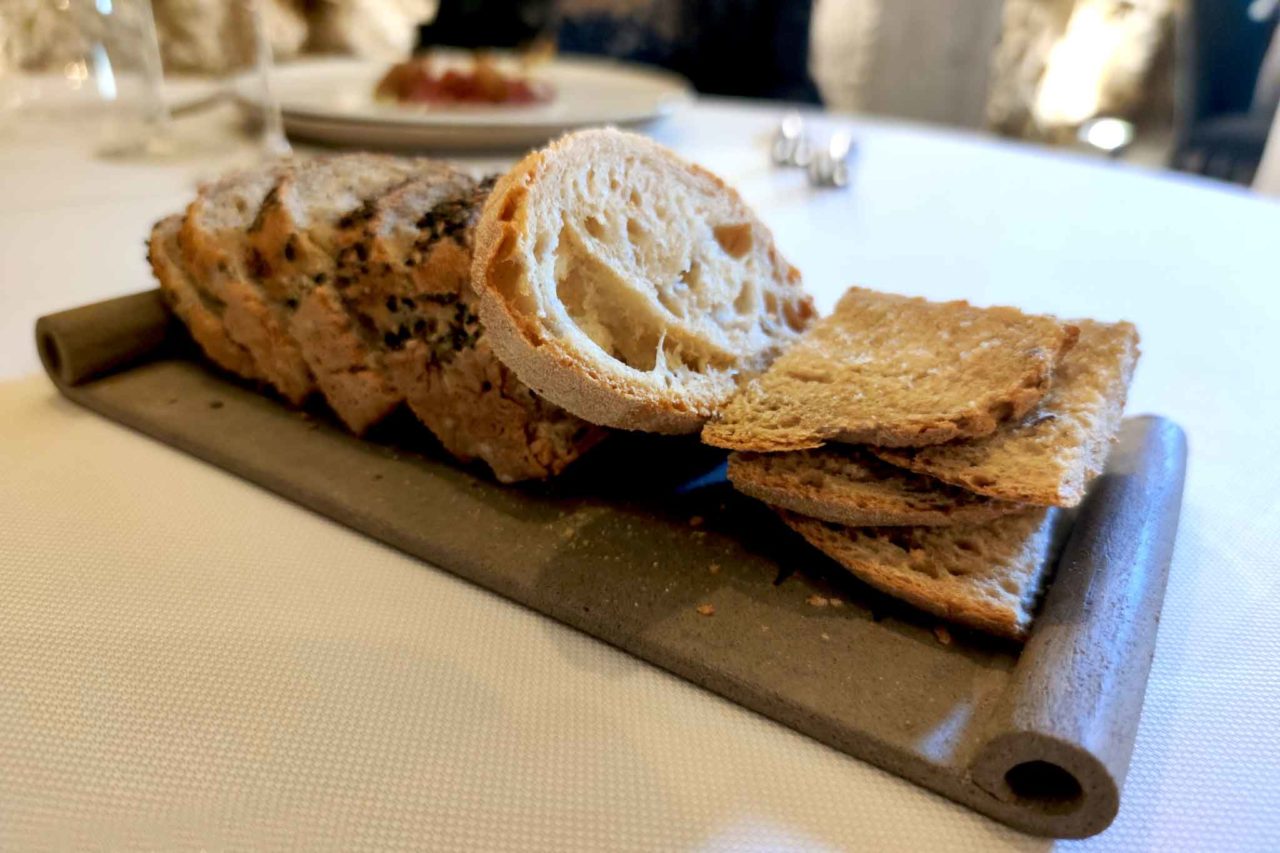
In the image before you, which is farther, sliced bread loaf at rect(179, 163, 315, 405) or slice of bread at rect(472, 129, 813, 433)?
sliced bread loaf at rect(179, 163, 315, 405)

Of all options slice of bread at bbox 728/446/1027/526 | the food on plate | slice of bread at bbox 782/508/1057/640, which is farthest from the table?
the food on plate

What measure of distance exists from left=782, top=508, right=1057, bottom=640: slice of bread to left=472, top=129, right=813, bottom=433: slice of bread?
0.28 meters

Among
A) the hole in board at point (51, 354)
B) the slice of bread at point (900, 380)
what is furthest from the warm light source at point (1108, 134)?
the hole in board at point (51, 354)

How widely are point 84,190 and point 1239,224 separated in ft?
11.6

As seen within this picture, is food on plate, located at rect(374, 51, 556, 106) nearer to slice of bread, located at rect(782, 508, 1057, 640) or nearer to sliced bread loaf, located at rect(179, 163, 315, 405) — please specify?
sliced bread loaf, located at rect(179, 163, 315, 405)

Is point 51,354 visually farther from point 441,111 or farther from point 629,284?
point 441,111

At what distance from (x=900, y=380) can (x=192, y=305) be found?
50.6 inches

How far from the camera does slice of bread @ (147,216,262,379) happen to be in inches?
63.4

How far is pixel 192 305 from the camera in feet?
5.39

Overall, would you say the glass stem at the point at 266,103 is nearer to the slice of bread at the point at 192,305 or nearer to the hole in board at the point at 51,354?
the slice of bread at the point at 192,305

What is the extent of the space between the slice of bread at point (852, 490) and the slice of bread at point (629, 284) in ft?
0.44

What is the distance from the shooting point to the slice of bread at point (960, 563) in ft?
3.36

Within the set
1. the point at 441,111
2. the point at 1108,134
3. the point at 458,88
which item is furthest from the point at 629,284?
the point at 1108,134

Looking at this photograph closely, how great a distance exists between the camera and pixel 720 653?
3.34ft
